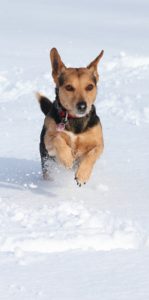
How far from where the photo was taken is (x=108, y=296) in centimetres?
296

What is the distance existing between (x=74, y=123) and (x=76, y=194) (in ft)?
1.72

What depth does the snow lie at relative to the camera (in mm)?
3180

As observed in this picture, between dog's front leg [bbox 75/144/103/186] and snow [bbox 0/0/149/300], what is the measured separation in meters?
0.14

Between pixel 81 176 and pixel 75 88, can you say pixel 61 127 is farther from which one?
pixel 81 176

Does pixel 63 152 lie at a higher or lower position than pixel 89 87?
lower

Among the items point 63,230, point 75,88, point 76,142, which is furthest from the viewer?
point 76,142

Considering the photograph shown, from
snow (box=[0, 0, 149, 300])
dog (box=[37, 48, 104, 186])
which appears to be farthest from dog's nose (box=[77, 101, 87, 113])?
A: snow (box=[0, 0, 149, 300])

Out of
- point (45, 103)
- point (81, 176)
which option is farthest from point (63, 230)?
point (45, 103)

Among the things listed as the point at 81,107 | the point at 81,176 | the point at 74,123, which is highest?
the point at 81,107

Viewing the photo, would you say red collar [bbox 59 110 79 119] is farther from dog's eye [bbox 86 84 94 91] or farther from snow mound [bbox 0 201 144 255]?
snow mound [bbox 0 201 144 255]

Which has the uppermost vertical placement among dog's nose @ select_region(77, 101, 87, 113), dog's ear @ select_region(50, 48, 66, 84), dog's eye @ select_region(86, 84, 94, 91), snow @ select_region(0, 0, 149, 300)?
dog's ear @ select_region(50, 48, 66, 84)

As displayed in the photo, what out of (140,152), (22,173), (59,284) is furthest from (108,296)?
(140,152)

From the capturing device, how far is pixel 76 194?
16.1 feet

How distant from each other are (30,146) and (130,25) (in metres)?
7.63
